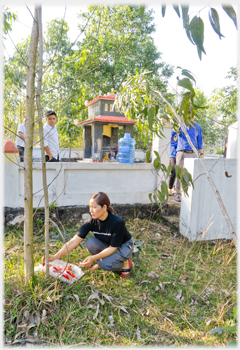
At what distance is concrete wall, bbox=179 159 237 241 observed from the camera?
4.09m

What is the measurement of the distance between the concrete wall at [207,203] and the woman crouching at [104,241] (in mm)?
1497

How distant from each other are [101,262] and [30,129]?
1.63 metres

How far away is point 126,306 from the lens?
8.23 ft

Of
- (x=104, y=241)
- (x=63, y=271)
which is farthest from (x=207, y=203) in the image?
(x=63, y=271)

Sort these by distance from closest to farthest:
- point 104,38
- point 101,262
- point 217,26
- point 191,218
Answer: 1. point 217,26
2. point 101,262
3. point 191,218
4. point 104,38

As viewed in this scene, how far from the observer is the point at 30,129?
228 cm

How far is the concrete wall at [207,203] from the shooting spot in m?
4.09

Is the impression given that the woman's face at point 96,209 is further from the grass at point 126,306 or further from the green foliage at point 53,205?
the green foliage at point 53,205

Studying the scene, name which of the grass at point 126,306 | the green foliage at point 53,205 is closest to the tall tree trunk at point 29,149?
the grass at point 126,306

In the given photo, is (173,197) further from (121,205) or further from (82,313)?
(82,313)

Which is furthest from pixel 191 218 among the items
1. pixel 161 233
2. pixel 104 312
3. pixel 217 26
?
pixel 217 26

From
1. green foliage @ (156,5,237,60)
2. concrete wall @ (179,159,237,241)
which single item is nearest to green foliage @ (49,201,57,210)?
concrete wall @ (179,159,237,241)

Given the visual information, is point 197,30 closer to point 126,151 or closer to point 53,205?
point 53,205

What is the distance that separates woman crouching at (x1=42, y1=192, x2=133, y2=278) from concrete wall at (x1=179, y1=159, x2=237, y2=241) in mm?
1497
